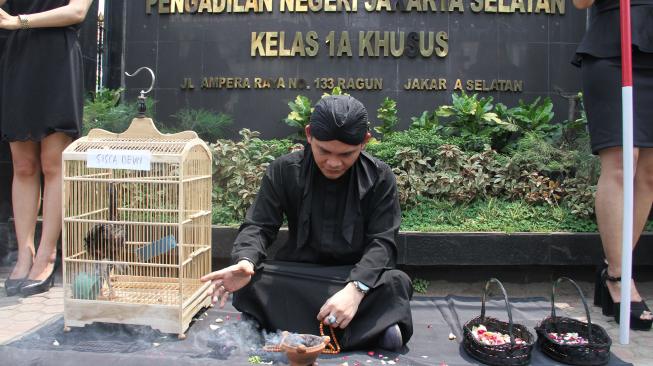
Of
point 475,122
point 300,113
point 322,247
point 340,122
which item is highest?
point 300,113

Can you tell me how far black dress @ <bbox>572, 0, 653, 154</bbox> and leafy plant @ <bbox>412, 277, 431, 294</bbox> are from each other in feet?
4.84

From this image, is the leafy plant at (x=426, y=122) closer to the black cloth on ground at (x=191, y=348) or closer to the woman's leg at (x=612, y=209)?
the woman's leg at (x=612, y=209)

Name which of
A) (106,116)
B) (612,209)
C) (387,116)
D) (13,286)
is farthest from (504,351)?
(106,116)

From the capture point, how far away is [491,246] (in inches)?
149

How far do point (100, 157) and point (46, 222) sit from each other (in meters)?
1.33

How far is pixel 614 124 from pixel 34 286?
3.79m

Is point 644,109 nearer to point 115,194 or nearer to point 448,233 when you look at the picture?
point 448,233

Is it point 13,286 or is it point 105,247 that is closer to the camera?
point 105,247

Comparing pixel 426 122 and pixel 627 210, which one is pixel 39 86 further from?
pixel 627 210

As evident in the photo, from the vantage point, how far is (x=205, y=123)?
18.5ft

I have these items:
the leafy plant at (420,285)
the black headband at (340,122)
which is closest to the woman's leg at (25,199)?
the black headband at (340,122)

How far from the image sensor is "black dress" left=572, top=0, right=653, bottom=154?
313 cm

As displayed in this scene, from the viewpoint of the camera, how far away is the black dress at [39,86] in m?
3.63

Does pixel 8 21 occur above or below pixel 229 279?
above
